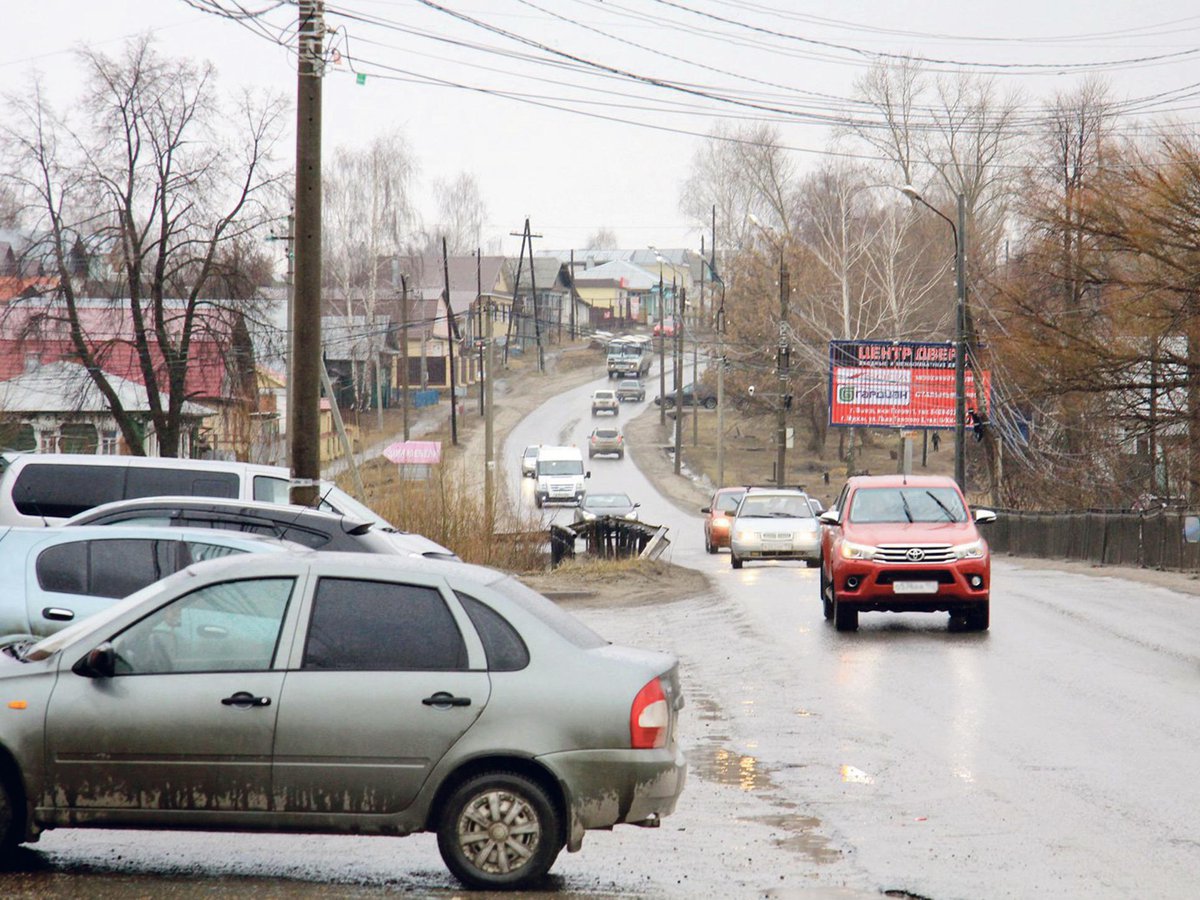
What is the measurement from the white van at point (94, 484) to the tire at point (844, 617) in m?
4.57

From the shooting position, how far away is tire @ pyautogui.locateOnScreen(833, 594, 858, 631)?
1781 cm

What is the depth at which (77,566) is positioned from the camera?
10750 millimetres

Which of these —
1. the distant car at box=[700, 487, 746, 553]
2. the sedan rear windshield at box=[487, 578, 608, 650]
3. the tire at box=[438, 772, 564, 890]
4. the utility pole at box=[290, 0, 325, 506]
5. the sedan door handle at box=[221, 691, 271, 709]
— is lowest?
the distant car at box=[700, 487, 746, 553]

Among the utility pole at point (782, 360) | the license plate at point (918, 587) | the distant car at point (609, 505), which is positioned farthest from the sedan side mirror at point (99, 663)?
the utility pole at point (782, 360)

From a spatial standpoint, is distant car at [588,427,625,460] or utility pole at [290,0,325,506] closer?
utility pole at [290,0,325,506]

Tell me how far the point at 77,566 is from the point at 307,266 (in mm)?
4746

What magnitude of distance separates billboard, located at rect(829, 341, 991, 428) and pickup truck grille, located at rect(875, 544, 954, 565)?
39.1 metres

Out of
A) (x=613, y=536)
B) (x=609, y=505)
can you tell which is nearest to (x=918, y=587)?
(x=613, y=536)

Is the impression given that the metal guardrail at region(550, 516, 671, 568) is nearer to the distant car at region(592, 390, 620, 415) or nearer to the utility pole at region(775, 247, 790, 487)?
the utility pole at region(775, 247, 790, 487)

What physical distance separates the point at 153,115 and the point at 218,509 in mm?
35093

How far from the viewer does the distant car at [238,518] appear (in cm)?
1357

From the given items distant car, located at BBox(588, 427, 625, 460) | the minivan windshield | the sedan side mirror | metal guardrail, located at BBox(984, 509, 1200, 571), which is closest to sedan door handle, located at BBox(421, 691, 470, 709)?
the sedan side mirror

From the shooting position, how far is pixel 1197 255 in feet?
99.9

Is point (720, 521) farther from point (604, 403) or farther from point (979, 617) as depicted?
point (604, 403)
